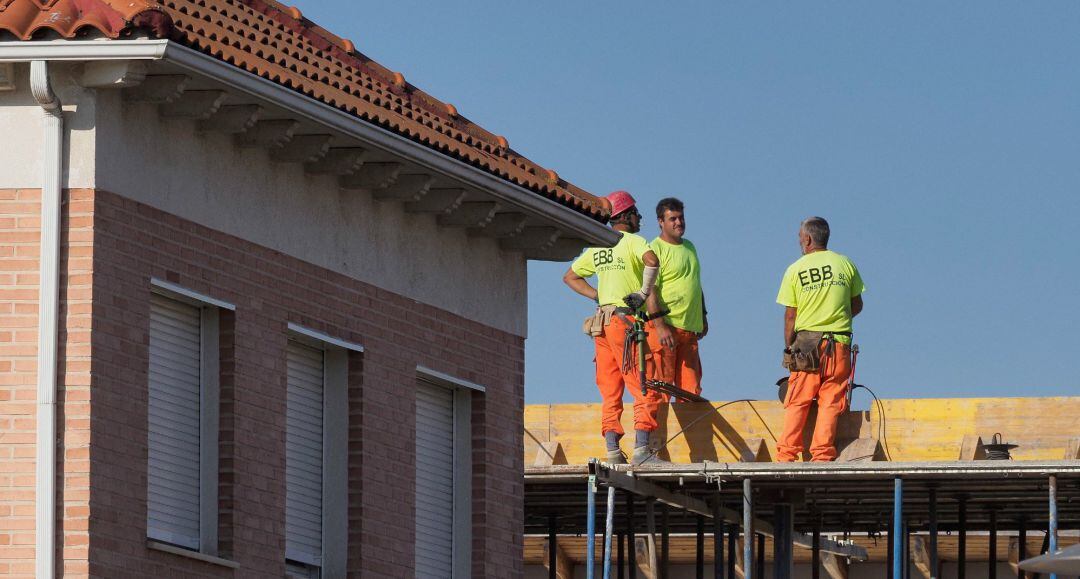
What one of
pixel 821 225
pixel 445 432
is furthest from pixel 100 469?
pixel 821 225

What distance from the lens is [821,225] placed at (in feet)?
71.3

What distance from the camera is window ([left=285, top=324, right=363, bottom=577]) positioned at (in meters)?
17.9

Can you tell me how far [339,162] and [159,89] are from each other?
2.25m

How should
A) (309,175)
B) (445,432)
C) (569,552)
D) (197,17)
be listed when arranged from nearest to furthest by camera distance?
1. (197,17)
2. (309,175)
3. (445,432)
4. (569,552)

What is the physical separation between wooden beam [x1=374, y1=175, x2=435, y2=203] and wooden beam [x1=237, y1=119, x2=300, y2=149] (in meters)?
1.51

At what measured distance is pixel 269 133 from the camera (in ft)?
55.1

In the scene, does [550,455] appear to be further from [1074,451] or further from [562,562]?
[562,562]

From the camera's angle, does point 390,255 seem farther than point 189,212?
Yes

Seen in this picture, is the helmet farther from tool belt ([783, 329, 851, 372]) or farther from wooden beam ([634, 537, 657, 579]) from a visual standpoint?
wooden beam ([634, 537, 657, 579])

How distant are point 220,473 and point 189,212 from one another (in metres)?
1.82

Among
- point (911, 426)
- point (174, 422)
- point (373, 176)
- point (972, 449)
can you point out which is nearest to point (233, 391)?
point (174, 422)

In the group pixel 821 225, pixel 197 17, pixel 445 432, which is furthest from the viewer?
pixel 821 225

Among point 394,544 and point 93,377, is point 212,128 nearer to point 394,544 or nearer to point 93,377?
point 93,377

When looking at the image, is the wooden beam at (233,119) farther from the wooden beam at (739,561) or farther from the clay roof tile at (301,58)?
the wooden beam at (739,561)
